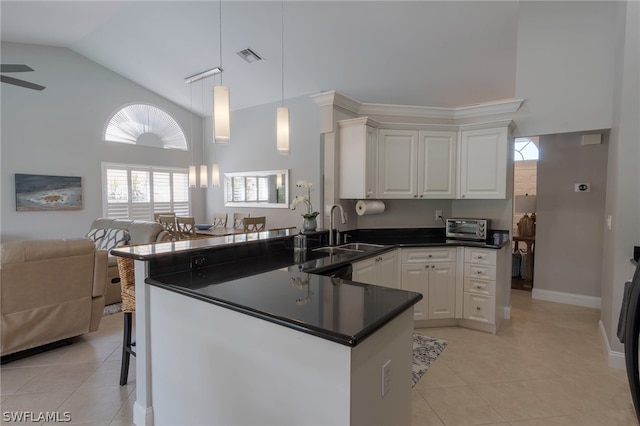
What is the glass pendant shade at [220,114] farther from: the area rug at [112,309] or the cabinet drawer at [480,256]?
the area rug at [112,309]

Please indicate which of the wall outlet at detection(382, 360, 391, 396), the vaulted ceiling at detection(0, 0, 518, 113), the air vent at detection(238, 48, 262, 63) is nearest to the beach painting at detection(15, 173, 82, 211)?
the vaulted ceiling at detection(0, 0, 518, 113)

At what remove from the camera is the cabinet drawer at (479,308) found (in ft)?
11.2

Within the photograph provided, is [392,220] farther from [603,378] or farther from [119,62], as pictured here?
[119,62]

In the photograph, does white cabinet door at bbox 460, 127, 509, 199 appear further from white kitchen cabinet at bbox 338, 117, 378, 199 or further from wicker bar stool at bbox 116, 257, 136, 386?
wicker bar stool at bbox 116, 257, 136, 386

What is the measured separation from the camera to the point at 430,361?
9.34 ft

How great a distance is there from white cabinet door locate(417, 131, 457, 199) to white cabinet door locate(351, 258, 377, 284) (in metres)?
1.34

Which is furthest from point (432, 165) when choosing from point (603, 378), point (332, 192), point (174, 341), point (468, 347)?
point (174, 341)

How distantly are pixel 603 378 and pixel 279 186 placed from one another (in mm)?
5642

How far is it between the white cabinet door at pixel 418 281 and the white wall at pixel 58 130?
620 centimetres

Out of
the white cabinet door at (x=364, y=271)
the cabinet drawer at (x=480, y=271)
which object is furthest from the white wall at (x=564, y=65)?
the white cabinet door at (x=364, y=271)

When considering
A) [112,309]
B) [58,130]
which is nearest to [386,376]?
[112,309]

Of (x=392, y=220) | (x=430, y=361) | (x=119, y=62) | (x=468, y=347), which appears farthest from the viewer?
(x=119, y=62)

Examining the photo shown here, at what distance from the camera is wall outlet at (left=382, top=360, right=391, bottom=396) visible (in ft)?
4.40

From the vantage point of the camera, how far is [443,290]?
11.8ft
